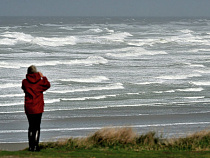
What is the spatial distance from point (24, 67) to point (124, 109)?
52.2ft

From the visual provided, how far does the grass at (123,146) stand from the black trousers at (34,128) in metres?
0.21

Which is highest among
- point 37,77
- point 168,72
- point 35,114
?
point 37,77

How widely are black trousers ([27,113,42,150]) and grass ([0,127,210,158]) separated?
0.70ft

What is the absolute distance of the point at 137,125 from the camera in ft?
48.2

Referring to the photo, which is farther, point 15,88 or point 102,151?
point 15,88

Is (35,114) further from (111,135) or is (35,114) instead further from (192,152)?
(192,152)

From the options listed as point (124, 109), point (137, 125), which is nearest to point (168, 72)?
point (124, 109)

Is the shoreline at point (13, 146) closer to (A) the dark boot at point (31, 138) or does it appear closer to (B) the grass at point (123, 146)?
(B) the grass at point (123, 146)

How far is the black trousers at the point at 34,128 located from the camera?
839cm

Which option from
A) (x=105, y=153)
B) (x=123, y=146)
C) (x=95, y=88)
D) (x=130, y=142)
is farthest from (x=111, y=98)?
(x=105, y=153)

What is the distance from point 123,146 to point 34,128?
1948 mm

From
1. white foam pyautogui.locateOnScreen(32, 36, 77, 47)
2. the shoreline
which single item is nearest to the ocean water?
the shoreline

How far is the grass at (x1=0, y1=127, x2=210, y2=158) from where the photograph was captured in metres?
8.42

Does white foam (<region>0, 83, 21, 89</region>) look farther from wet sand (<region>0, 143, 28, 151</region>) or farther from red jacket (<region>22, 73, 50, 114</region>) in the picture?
red jacket (<region>22, 73, 50, 114</region>)
